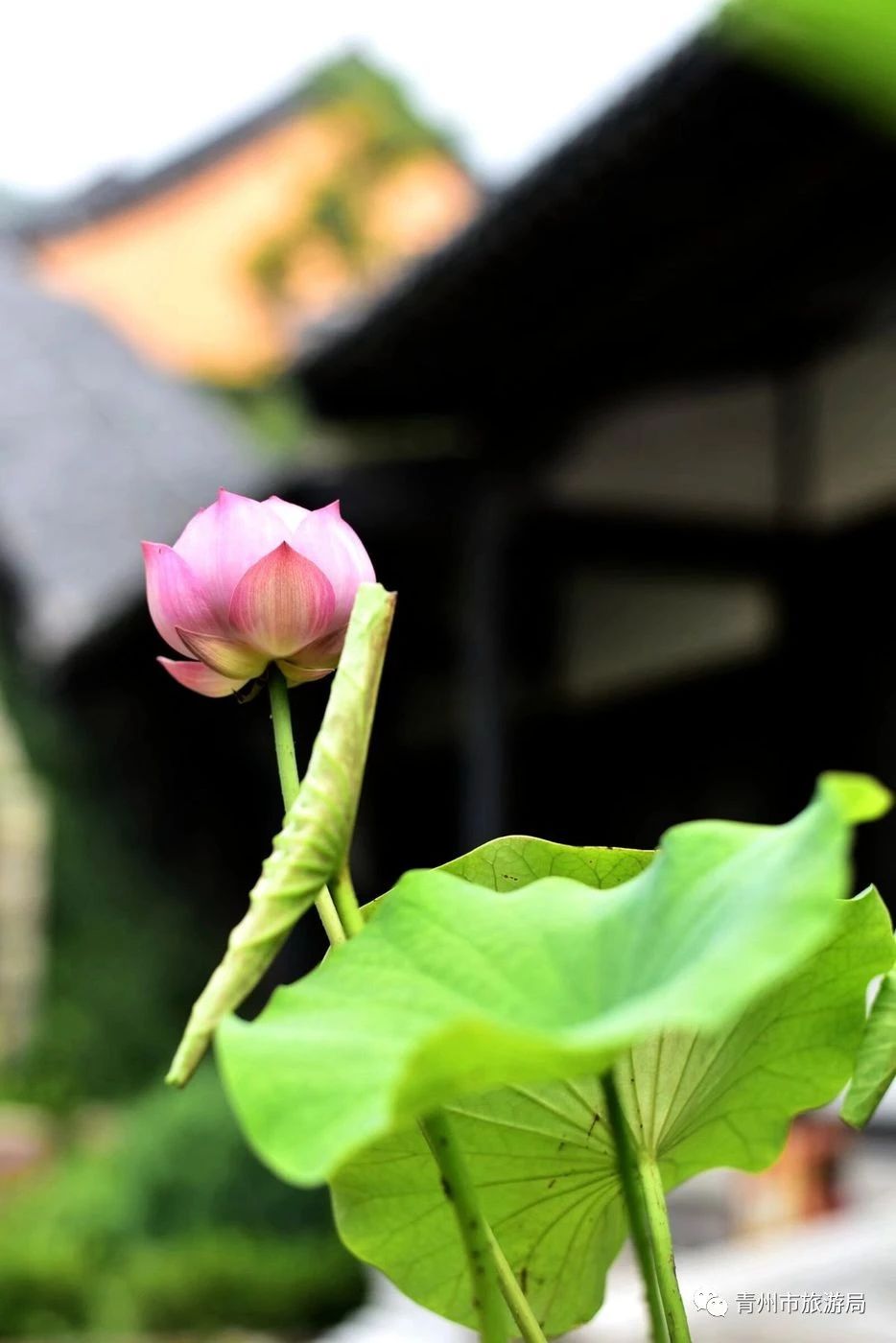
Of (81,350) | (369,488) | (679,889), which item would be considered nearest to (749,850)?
(679,889)

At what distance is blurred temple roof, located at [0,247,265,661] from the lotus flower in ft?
10.3

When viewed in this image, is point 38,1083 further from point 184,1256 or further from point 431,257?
point 431,257

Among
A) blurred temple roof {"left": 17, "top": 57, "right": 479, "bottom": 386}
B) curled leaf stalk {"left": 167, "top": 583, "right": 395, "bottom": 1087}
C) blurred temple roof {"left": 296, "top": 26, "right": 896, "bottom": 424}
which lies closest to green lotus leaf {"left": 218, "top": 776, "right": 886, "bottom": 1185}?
curled leaf stalk {"left": 167, "top": 583, "right": 395, "bottom": 1087}

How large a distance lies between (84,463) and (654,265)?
3.38 m

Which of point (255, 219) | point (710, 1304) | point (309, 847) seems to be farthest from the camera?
point (255, 219)

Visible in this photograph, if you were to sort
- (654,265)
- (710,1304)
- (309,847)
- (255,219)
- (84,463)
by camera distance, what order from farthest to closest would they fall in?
1. (255,219)
2. (84,463)
3. (654,265)
4. (710,1304)
5. (309,847)

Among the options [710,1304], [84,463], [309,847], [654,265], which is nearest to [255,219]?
[84,463]

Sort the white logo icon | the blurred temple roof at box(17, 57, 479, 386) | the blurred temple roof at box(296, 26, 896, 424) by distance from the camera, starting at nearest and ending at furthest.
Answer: the white logo icon → the blurred temple roof at box(296, 26, 896, 424) → the blurred temple roof at box(17, 57, 479, 386)

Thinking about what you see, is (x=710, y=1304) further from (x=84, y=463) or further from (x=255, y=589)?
(x=84, y=463)

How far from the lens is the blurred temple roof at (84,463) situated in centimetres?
421

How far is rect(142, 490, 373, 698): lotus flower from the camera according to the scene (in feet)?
0.87

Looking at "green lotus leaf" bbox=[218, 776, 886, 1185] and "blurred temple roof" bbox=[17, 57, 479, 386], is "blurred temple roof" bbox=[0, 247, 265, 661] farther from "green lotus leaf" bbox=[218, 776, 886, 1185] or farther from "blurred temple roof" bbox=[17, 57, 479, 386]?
"green lotus leaf" bbox=[218, 776, 886, 1185]

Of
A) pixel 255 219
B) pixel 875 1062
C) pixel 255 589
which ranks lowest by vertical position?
pixel 875 1062

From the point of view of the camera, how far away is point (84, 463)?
17.5 ft
